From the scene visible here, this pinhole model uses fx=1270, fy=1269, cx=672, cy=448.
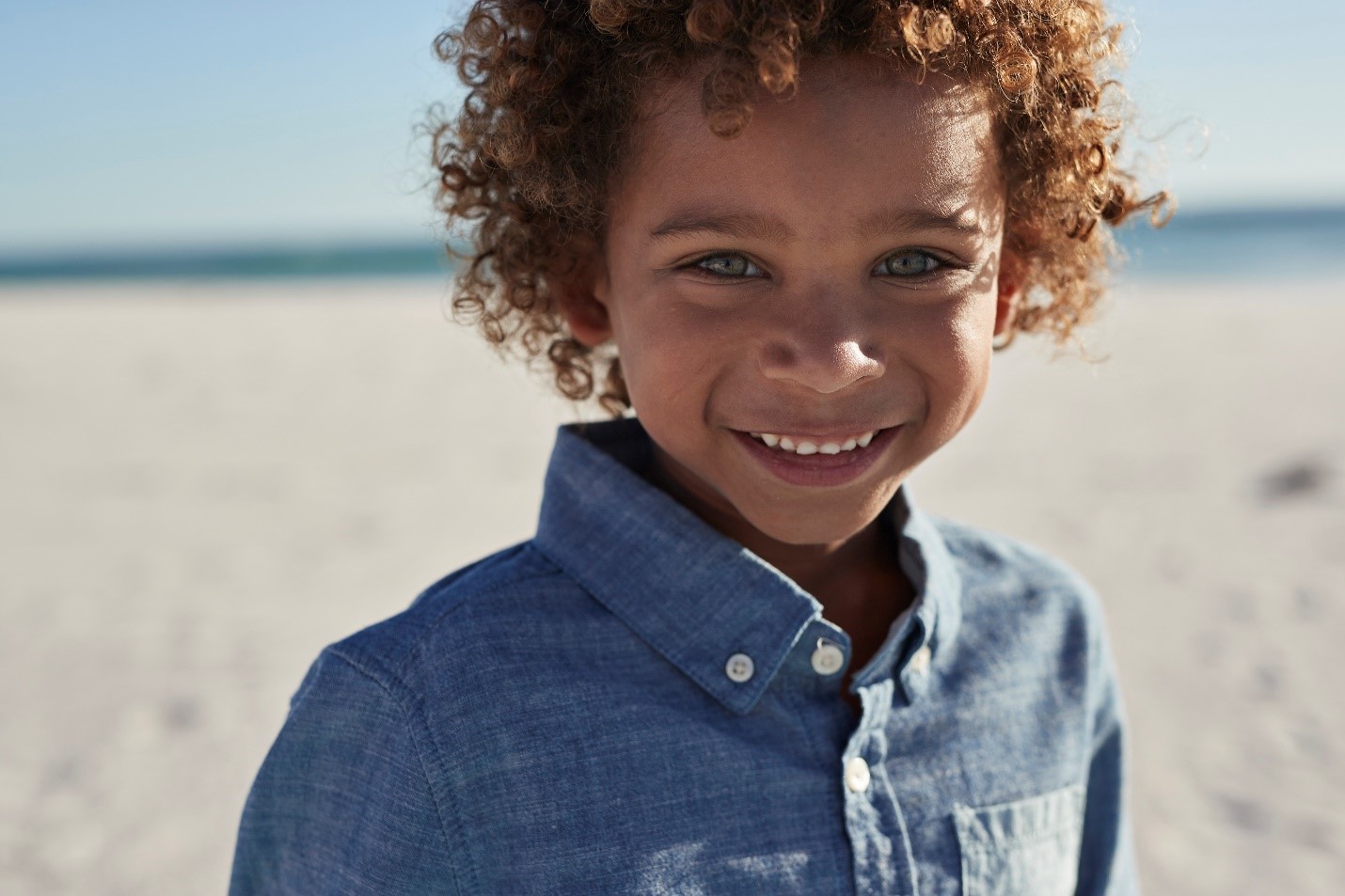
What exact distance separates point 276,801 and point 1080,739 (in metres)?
1.01

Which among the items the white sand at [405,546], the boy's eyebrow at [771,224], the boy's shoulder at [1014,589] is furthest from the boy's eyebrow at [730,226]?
the white sand at [405,546]

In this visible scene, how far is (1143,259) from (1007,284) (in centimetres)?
1627

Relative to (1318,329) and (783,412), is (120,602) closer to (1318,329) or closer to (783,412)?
(783,412)

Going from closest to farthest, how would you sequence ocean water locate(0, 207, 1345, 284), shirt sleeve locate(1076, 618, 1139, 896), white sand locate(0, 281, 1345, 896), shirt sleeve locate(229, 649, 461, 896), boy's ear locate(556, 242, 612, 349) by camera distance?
shirt sleeve locate(229, 649, 461, 896), boy's ear locate(556, 242, 612, 349), shirt sleeve locate(1076, 618, 1139, 896), white sand locate(0, 281, 1345, 896), ocean water locate(0, 207, 1345, 284)

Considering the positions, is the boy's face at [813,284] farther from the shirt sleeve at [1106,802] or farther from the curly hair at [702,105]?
Answer: the shirt sleeve at [1106,802]

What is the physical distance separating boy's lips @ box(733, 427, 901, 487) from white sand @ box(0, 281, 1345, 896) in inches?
93.4

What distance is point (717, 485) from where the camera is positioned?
146cm

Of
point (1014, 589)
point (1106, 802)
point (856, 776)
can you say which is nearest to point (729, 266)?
point (856, 776)

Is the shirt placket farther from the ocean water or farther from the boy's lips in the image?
the ocean water

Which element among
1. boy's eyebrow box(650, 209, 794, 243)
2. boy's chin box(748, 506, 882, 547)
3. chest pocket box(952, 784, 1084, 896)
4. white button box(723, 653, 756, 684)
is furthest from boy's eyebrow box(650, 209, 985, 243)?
chest pocket box(952, 784, 1084, 896)

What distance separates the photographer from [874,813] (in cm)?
141

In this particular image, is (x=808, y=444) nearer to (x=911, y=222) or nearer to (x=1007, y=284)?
(x=911, y=222)

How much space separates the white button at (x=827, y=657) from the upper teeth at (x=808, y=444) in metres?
0.22

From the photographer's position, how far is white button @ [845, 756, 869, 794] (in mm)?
1405
